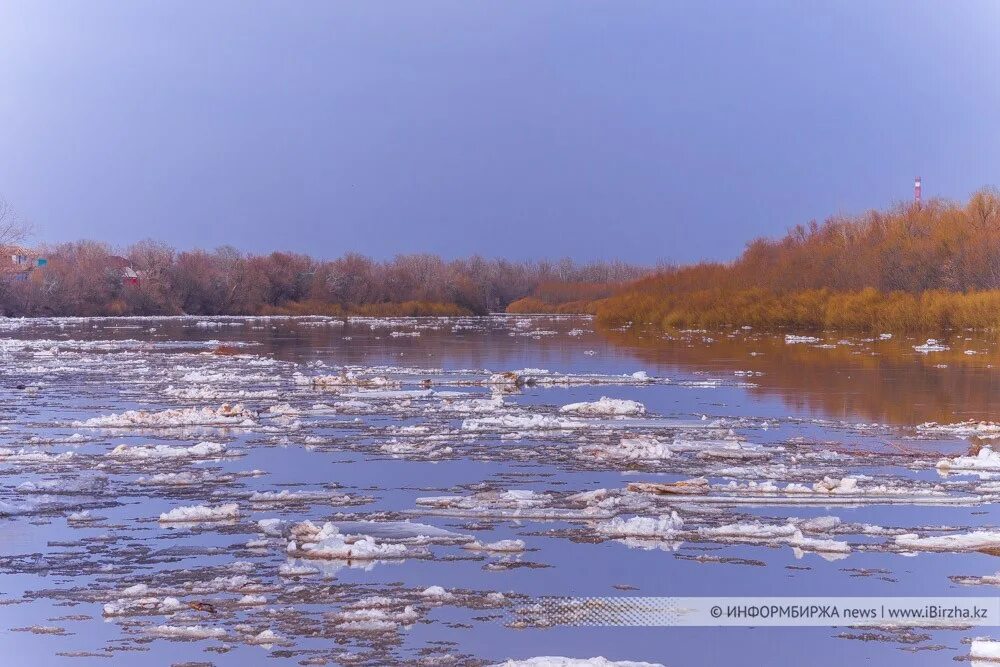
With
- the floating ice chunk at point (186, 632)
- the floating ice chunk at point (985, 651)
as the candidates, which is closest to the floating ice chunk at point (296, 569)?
the floating ice chunk at point (186, 632)

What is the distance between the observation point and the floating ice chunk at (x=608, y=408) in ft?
46.3

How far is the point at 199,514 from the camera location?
7723mm

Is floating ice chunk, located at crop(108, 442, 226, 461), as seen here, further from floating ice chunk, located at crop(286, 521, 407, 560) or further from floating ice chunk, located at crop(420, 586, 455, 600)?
floating ice chunk, located at crop(420, 586, 455, 600)

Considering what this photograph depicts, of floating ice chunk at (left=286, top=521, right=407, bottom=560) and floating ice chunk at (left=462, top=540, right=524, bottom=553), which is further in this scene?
floating ice chunk at (left=462, top=540, right=524, bottom=553)

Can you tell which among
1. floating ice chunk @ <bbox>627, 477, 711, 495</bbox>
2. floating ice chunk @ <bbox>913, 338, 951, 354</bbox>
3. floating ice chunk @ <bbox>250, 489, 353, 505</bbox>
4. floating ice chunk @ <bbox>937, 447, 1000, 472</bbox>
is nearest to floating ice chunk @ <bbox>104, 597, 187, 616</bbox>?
floating ice chunk @ <bbox>250, 489, 353, 505</bbox>

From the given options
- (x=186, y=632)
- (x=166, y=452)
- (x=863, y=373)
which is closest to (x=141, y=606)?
(x=186, y=632)

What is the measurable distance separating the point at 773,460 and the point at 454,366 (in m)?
13.1

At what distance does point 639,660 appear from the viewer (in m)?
5.11

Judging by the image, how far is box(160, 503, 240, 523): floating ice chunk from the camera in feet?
25.0

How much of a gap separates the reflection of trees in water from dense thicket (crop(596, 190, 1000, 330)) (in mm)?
6147

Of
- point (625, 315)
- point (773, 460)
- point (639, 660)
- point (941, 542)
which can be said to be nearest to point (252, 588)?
point (639, 660)

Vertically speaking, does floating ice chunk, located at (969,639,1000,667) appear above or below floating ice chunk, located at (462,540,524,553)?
below

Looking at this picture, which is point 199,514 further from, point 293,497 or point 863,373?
point 863,373

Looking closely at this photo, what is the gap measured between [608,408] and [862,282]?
118 feet
